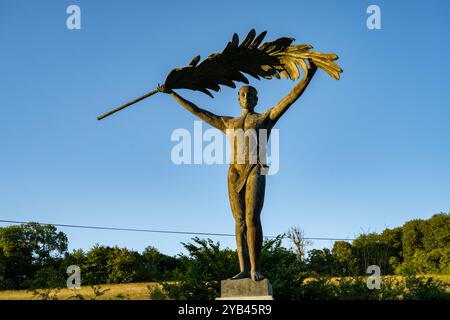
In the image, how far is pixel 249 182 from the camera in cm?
650

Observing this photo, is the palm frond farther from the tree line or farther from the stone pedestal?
the tree line

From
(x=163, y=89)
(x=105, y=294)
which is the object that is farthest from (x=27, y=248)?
(x=163, y=89)

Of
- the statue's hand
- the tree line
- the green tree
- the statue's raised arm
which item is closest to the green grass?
the tree line

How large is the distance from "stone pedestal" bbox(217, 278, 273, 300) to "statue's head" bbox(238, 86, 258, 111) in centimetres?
259

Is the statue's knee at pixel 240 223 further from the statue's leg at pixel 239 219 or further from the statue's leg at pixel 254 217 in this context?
the statue's leg at pixel 254 217

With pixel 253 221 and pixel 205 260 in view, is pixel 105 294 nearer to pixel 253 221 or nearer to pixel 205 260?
pixel 205 260

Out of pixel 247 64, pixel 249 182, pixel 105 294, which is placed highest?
pixel 247 64

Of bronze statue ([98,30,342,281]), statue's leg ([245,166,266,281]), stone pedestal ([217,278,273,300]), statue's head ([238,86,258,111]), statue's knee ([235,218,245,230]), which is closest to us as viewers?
stone pedestal ([217,278,273,300])

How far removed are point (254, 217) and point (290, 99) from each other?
179cm

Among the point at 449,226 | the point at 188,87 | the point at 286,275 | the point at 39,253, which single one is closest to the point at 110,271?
the point at 39,253

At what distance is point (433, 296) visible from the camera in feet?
48.4

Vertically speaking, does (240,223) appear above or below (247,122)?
below

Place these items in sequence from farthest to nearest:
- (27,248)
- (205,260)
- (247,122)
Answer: (27,248), (205,260), (247,122)

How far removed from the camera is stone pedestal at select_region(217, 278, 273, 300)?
602 centimetres
